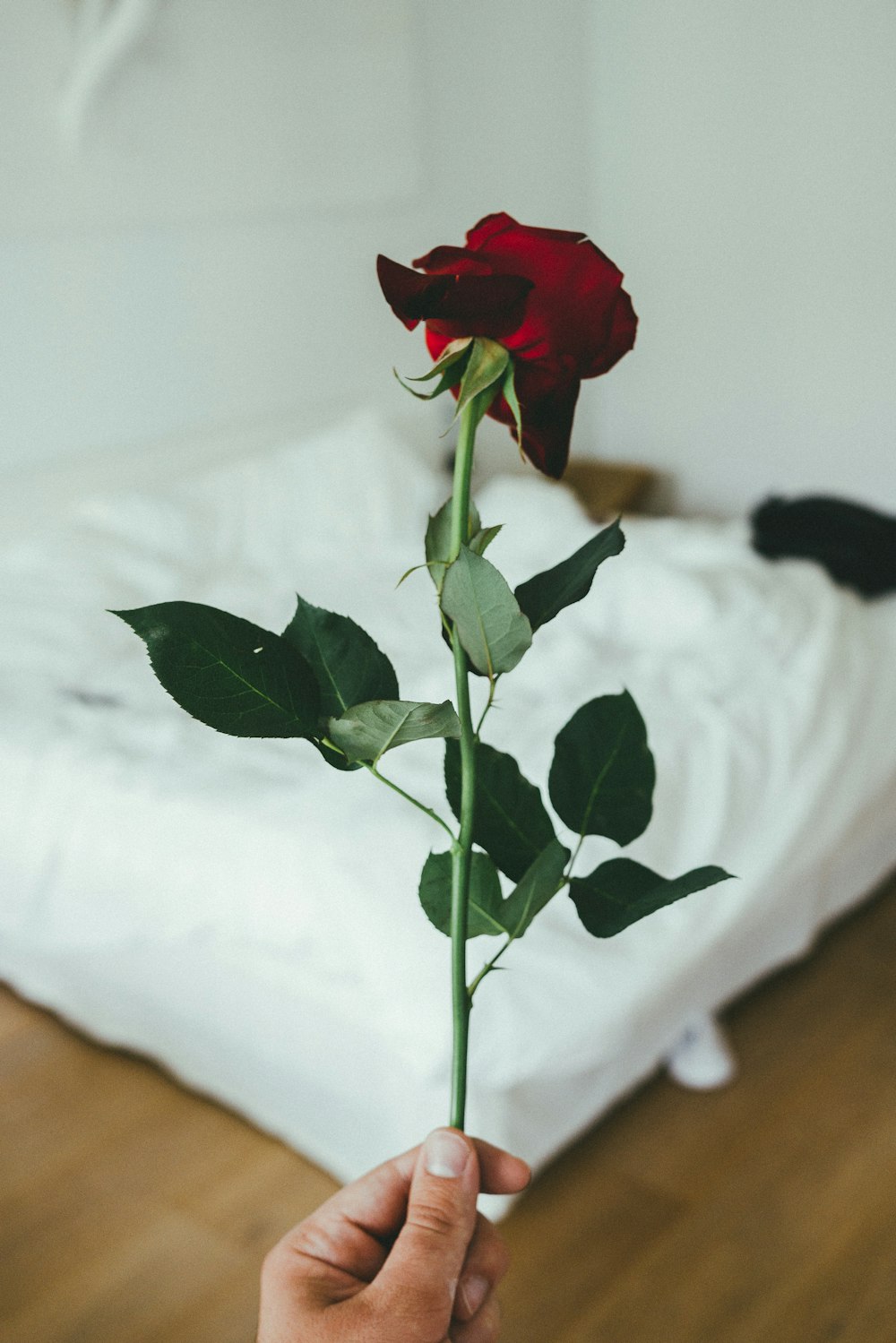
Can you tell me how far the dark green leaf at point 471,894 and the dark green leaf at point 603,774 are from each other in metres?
0.04

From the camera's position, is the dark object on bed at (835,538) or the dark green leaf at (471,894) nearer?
the dark green leaf at (471,894)

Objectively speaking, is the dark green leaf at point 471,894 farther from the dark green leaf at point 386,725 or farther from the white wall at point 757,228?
the white wall at point 757,228

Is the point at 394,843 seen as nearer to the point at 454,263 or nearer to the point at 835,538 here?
the point at 454,263

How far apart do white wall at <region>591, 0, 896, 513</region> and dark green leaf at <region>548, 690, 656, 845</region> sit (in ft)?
8.18

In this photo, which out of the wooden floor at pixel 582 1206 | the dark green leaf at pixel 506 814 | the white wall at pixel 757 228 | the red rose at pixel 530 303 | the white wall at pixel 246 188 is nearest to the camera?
the red rose at pixel 530 303

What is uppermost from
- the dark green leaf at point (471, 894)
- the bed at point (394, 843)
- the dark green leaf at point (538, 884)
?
the dark green leaf at point (538, 884)

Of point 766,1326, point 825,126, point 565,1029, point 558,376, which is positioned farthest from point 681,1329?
point 825,126

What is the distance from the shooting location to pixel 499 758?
0.45 metres

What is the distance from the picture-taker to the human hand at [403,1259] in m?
0.46

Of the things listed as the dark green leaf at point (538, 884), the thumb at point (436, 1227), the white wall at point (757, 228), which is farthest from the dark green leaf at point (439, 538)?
the white wall at point (757, 228)

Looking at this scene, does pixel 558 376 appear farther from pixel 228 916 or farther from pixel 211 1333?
pixel 211 1333

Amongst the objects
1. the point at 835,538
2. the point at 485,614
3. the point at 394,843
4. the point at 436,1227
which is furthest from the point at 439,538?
the point at 835,538

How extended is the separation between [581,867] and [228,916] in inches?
17.4

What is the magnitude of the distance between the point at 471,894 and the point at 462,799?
2.1 inches
